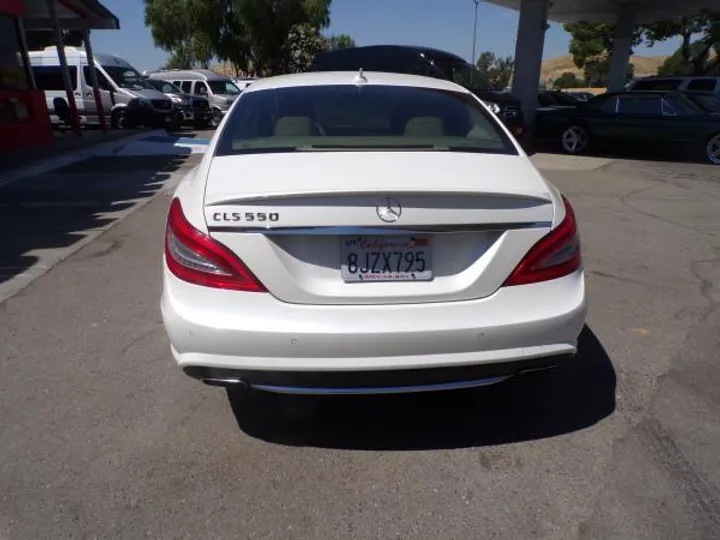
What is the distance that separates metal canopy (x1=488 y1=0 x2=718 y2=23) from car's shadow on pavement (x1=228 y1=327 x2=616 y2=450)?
2009 cm

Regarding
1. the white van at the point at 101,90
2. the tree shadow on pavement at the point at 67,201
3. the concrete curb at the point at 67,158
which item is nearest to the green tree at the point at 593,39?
the white van at the point at 101,90

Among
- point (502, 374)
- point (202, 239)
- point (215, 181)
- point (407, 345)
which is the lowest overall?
point (502, 374)

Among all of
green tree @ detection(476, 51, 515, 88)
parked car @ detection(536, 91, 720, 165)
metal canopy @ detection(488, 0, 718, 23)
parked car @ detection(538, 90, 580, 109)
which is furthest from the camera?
green tree @ detection(476, 51, 515, 88)

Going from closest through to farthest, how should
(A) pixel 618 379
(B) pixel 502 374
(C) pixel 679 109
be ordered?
(B) pixel 502 374 → (A) pixel 618 379 → (C) pixel 679 109

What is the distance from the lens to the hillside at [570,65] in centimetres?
10353

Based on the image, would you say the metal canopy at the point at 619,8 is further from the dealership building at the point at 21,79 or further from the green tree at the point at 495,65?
the green tree at the point at 495,65

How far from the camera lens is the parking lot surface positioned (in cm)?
218

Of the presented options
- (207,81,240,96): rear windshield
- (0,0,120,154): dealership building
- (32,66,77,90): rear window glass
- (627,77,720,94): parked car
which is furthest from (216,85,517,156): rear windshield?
(207,81,240,96): rear windshield

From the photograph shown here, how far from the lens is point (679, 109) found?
39.5ft

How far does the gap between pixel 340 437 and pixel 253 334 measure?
31.7 inches

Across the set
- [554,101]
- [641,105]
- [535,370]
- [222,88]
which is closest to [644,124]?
[641,105]

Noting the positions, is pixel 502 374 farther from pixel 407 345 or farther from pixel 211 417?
pixel 211 417

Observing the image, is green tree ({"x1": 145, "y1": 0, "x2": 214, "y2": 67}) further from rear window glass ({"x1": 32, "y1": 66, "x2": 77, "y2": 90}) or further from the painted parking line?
the painted parking line

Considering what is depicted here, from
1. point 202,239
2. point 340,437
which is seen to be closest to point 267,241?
point 202,239
